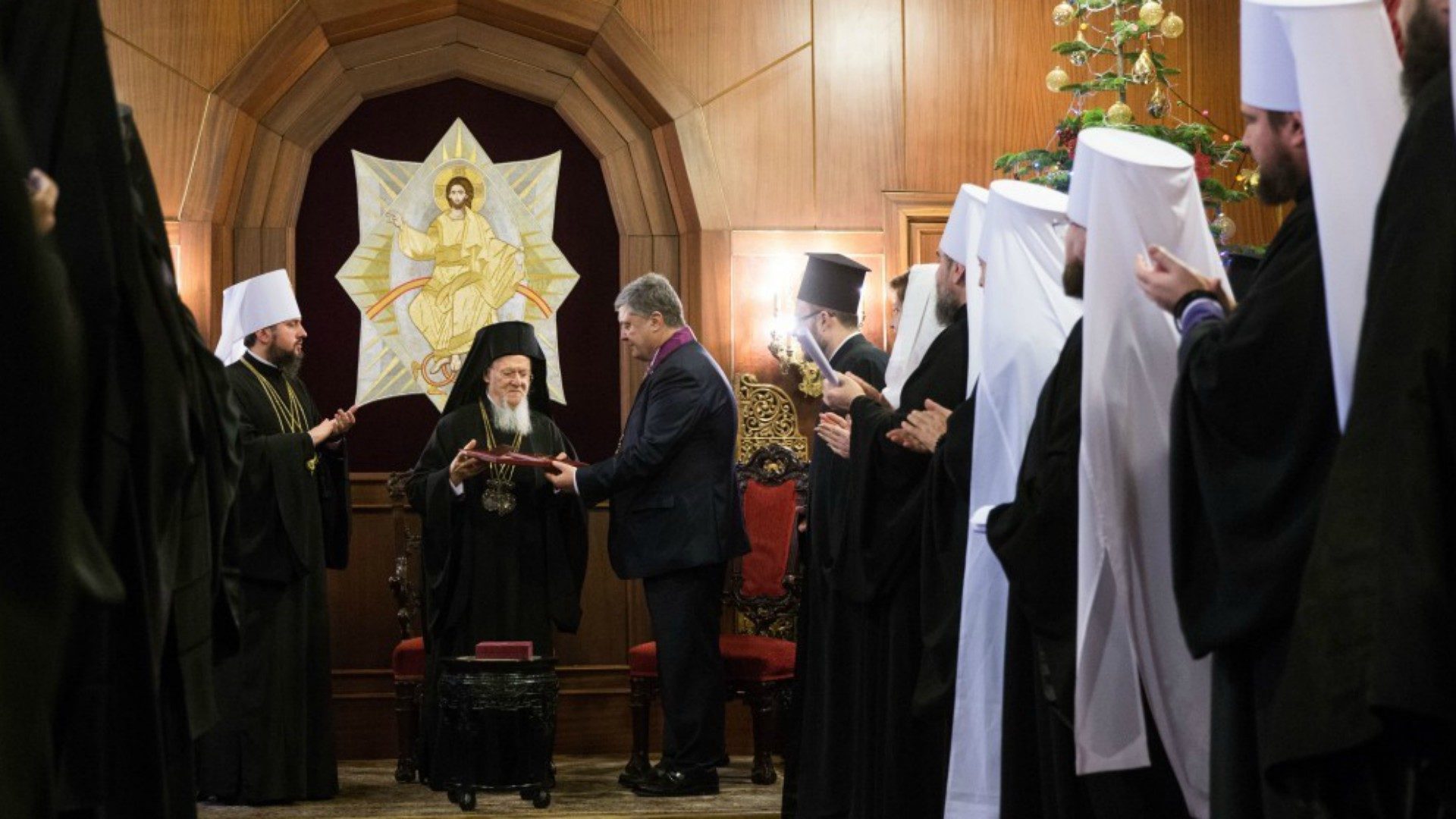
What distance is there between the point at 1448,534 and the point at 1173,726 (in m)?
1.71

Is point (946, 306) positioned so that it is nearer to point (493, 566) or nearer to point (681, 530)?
point (681, 530)

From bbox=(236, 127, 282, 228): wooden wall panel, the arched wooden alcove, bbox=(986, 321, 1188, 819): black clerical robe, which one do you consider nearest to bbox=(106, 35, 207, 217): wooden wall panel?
the arched wooden alcove

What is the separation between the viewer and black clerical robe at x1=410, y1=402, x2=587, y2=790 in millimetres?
7402

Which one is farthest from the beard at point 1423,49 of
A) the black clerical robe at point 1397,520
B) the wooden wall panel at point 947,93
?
the wooden wall panel at point 947,93

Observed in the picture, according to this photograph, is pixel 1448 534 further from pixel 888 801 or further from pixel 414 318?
pixel 414 318

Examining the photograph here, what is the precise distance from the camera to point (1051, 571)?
3.99m

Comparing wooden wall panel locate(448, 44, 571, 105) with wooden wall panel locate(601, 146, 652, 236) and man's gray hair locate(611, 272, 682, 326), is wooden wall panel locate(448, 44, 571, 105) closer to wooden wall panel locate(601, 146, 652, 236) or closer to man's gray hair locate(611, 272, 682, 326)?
wooden wall panel locate(601, 146, 652, 236)

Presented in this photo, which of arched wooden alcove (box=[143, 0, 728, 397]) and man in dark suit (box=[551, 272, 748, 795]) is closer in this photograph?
man in dark suit (box=[551, 272, 748, 795])

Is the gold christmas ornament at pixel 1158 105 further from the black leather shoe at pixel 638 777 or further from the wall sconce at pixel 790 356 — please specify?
the black leather shoe at pixel 638 777

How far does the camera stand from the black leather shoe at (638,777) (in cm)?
725

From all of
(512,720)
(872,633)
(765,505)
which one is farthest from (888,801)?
(765,505)

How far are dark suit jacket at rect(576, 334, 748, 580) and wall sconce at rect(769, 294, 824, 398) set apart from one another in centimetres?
119

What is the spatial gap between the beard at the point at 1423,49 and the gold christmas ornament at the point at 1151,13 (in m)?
5.17

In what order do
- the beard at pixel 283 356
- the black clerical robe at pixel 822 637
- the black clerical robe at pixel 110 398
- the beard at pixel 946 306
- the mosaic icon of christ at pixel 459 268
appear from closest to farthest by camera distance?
the black clerical robe at pixel 110 398
the beard at pixel 946 306
the black clerical robe at pixel 822 637
the beard at pixel 283 356
the mosaic icon of christ at pixel 459 268
